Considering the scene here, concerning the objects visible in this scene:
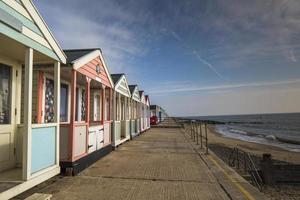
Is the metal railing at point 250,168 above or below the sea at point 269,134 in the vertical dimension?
above

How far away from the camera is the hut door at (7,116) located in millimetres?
5763

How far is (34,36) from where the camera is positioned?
504 centimetres

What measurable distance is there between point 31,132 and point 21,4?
7.92ft

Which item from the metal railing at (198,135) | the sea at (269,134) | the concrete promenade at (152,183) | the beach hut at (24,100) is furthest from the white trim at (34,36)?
the sea at (269,134)

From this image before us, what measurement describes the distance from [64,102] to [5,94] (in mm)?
2922

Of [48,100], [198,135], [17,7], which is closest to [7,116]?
[48,100]

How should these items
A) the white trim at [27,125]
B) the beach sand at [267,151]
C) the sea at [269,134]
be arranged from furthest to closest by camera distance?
the sea at [269,134], the beach sand at [267,151], the white trim at [27,125]

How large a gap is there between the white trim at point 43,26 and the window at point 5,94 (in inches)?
48.4

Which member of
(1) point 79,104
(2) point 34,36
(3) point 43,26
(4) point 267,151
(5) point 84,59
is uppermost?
(3) point 43,26

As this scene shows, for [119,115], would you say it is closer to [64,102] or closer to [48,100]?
[64,102]

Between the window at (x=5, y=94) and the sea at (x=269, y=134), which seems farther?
the sea at (x=269, y=134)

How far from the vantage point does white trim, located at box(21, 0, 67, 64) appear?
192 inches

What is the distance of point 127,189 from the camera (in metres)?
5.52

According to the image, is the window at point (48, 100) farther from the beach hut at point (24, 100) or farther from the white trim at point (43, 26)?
the white trim at point (43, 26)
